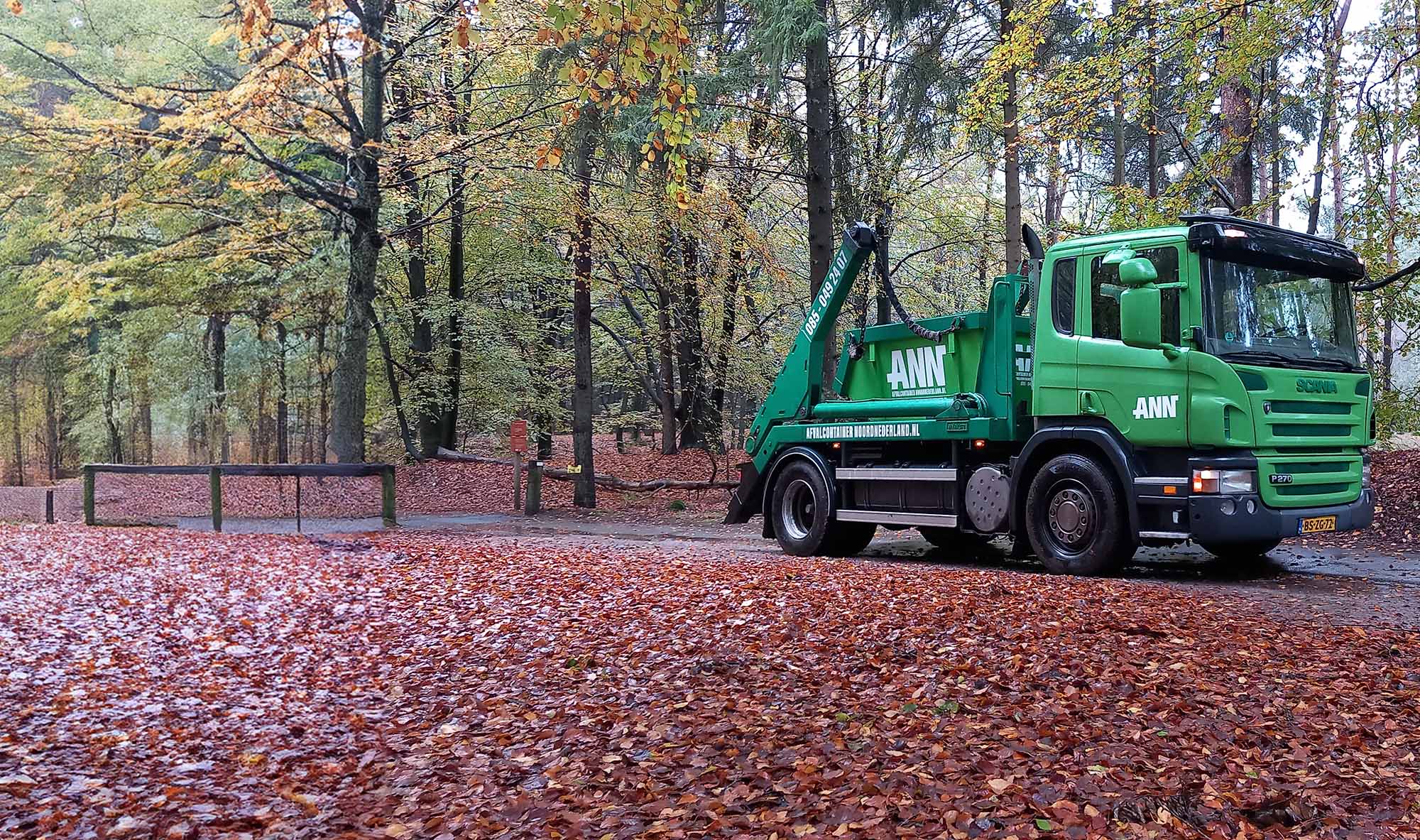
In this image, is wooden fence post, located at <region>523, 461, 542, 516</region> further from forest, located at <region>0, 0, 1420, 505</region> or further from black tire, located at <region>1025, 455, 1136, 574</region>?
black tire, located at <region>1025, 455, 1136, 574</region>

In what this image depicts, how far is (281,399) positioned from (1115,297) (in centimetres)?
2353

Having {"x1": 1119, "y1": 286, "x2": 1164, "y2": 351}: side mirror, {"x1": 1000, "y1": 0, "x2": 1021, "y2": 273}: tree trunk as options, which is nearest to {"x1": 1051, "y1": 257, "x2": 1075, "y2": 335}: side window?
{"x1": 1119, "y1": 286, "x2": 1164, "y2": 351}: side mirror

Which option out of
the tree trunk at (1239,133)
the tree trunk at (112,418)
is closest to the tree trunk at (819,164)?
the tree trunk at (1239,133)

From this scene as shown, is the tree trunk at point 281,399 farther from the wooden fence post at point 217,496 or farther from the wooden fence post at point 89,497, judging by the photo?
the wooden fence post at point 217,496

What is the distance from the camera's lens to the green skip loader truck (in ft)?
28.3

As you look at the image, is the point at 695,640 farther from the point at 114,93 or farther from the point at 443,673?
the point at 114,93

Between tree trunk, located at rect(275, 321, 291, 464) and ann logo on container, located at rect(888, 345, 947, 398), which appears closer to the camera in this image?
ann logo on container, located at rect(888, 345, 947, 398)

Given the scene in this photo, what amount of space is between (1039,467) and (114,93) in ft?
47.0

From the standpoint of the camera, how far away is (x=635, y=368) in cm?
2783

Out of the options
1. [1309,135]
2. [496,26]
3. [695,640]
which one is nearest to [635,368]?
[496,26]

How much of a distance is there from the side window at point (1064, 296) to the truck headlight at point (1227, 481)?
69.8 inches

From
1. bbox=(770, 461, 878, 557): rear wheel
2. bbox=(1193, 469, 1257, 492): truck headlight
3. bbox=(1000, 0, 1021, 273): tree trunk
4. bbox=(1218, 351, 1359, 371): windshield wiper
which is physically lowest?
bbox=(770, 461, 878, 557): rear wheel

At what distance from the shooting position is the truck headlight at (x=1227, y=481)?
8578 millimetres

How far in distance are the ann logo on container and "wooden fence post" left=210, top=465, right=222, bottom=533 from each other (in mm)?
9675
